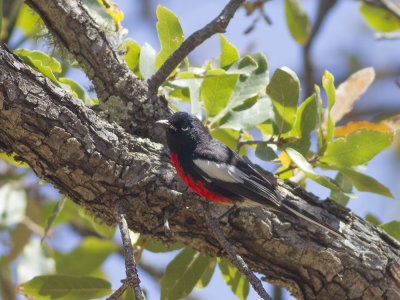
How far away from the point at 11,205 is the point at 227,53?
2359mm

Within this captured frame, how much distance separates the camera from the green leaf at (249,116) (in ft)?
9.89

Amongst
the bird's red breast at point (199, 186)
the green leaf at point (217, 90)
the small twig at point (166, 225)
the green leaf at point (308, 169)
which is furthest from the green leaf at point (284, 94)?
the small twig at point (166, 225)

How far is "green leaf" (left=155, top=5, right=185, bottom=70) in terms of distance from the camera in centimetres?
288

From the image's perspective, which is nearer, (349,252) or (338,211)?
Answer: (349,252)

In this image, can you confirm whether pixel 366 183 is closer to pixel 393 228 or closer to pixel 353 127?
pixel 353 127

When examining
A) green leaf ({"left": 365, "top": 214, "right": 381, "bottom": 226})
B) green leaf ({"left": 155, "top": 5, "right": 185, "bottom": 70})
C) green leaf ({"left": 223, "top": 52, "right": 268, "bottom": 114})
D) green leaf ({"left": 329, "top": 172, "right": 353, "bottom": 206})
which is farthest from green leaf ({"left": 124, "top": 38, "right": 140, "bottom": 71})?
green leaf ({"left": 365, "top": 214, "right": 381, "bottom": 226})


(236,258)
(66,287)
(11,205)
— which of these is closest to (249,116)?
(236,258)

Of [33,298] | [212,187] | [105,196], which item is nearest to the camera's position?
[105,196]

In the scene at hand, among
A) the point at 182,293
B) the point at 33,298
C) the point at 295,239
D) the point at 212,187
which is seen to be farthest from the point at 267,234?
the point at 33,298

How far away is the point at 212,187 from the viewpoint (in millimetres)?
2873

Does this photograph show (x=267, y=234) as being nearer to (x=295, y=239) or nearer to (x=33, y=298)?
(x=295, y=239)

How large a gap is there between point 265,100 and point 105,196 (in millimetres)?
1253

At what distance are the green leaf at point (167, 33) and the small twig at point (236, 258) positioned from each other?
989mm

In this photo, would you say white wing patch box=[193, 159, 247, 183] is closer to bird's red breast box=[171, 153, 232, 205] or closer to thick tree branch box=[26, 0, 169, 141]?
bird's red breast box=[171, 153, 232, 205]
